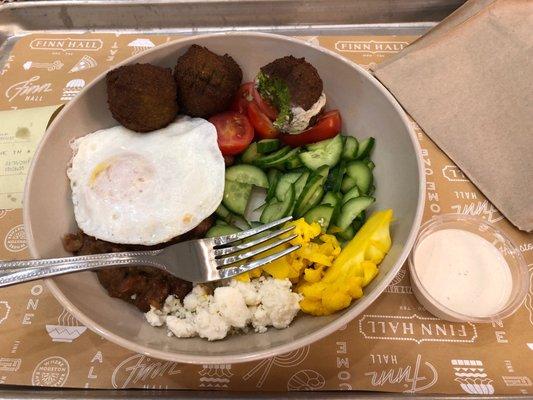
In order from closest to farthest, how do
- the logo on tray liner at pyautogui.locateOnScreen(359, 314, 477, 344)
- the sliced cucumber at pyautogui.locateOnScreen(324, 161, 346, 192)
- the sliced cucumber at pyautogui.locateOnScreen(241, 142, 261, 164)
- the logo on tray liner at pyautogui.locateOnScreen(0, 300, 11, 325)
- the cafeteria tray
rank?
1. the logo on tray liner at pyautogui.locateOnScreen(359, 314, 477, 344)
2. the logo on tray liner at pyautogui.locateOnScreen(0, 300, 11, 325)
3. the sliced cucumber at pyautogui.locateOnScreen(324, 161, 346, 192)
4. the sliced cucumber at pyautogui.locateOnScreen(241, 142, 261, 164)
5. the cafeteria tray

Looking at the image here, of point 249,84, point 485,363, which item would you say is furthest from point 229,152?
point 485,363

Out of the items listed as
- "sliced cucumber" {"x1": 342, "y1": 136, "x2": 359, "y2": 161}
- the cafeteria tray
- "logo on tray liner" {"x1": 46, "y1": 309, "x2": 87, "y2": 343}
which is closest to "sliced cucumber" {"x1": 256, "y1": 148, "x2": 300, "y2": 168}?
"sliced cucumber" {"x1": 342, "y1": 136, "x2": 359, "y2": 161}

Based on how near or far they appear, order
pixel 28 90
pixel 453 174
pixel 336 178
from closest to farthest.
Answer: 1. pixel 336 178
2. pixel 453 174
3. pixel 28 90

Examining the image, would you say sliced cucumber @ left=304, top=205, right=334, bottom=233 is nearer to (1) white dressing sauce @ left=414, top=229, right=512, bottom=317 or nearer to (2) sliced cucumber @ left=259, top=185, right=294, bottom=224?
(2) sliced cucumber @ left=259, top=185, right=294, bottom=224

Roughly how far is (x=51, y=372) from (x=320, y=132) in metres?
1.57

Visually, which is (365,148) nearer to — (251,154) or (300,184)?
(300,184)

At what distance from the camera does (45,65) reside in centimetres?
260

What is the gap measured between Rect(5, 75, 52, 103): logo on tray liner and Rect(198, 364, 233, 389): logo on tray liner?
6.10 feet

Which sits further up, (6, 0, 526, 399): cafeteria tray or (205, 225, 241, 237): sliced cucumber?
(6, 0, 526, 399): cafeteria tray

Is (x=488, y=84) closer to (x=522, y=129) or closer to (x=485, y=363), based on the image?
(x=522, y=129)

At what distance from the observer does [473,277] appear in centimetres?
182

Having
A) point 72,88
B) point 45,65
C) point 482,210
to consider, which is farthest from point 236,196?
point 45,65

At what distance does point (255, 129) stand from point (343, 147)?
44 cm

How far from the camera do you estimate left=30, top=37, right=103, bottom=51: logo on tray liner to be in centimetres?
267
